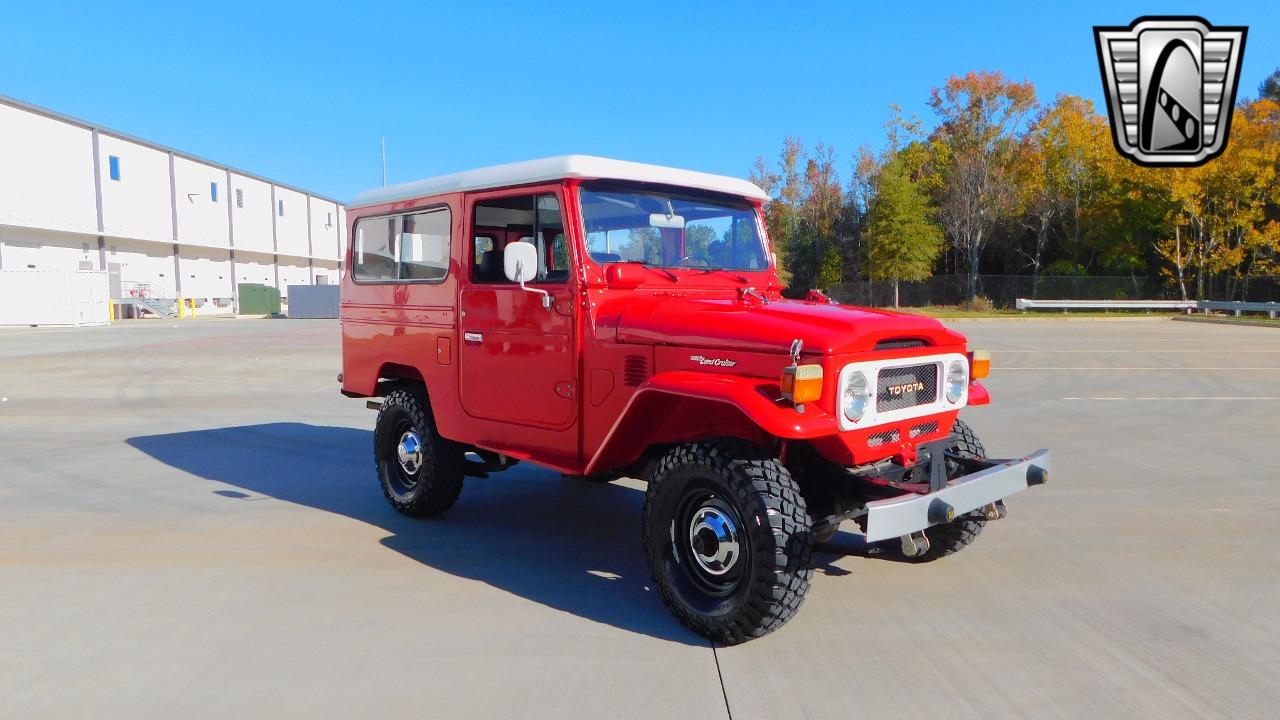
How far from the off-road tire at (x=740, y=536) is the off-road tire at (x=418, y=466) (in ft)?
6.50

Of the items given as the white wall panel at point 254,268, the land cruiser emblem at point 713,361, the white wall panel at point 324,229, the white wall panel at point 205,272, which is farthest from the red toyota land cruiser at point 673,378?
the white wall panel at point 324,229

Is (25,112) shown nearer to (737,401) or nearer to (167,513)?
(167,513)

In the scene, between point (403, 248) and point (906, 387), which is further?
point (403, 248)

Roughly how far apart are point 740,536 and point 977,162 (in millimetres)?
47000

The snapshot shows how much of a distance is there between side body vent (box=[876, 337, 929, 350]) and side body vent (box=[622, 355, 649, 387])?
1105 mm

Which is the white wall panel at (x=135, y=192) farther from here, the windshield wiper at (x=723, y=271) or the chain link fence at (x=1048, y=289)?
the windshield wiper at (x=723, y=271)

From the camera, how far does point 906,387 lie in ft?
12.8

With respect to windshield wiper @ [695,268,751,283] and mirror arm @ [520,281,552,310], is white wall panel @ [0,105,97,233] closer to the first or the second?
mirror arm @ [520,281,552,310]

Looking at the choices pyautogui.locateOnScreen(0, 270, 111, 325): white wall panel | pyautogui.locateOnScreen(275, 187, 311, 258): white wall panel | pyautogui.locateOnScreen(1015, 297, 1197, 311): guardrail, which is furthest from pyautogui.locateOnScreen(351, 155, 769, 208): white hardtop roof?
pyautogui.locateOnScreen(275, 187, 311, 258): white wall panel

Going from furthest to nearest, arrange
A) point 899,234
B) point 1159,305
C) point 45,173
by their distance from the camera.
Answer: point 899,234
point 1159,305
point 45,173

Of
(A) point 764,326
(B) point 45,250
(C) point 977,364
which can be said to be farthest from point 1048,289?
(B) point 45,250

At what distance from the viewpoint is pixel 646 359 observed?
158 inches

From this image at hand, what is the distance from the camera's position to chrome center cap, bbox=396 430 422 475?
558cm

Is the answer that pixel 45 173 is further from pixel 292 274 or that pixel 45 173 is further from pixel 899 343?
pixel 899 343
